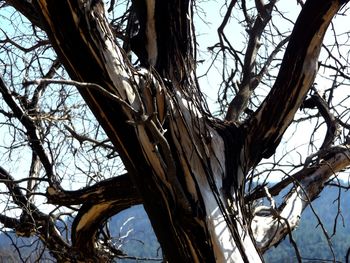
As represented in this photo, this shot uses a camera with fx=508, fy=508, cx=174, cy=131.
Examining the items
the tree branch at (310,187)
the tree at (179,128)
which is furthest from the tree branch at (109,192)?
the tree branch at (310,187)

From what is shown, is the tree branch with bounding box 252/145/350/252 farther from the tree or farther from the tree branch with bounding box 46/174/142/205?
the tree branch with bounding box 46/174/142/205

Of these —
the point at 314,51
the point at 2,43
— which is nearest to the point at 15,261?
the point at 2,43

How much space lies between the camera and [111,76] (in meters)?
1.67

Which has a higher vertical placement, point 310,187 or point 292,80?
point 292,80

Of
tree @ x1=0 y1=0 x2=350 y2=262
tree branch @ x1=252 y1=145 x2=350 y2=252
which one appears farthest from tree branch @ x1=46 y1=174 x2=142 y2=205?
tree branch @ x1=252 y1=145 x2=350 y2=252

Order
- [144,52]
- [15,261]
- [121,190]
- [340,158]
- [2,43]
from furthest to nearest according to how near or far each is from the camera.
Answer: [2,43] < [15,261] < [340,158] < [121,190] < [144,52]

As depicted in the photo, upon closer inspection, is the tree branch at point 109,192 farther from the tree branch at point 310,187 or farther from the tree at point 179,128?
the tree branch at point 310,187

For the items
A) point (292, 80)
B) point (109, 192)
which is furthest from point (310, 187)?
point (109, 192)

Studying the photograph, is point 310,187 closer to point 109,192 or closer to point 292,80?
point 292,80

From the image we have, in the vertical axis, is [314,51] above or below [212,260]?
above

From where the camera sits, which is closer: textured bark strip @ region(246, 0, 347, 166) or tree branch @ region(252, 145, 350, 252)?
textured bark strip @ region(246, 0, 347, 166)

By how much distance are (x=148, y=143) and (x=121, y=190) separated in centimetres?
60

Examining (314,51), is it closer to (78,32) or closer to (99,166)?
(78,32)

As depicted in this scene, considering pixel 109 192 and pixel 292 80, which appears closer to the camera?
pixel 292 80
